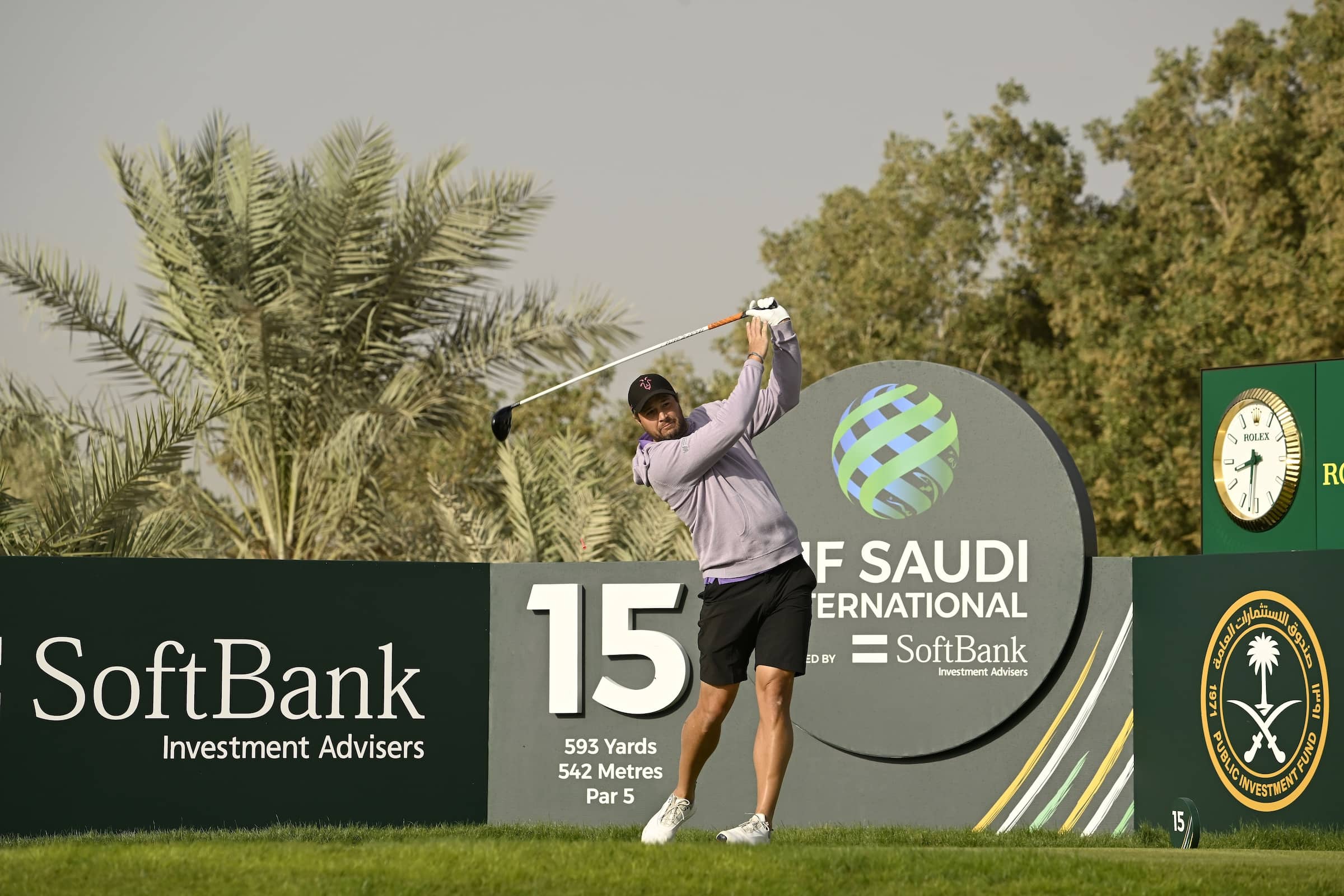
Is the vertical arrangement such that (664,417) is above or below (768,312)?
below

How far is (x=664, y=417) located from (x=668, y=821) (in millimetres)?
1660

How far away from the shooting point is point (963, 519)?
32.4 ft

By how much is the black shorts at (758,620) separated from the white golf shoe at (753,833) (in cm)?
56

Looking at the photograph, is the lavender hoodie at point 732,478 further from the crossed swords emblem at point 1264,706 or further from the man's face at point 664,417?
the crossed swords emblem at point 1264,706

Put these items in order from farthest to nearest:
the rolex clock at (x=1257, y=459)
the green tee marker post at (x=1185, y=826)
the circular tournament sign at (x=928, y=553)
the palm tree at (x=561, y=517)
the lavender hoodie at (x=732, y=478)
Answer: the palm tree at (x=561, y=517) < the rolex clock at (x=1257, y=459) < the circular tournament sign at (x=928, y=553) < the green tee marker post at (x=1185, y=826) < the lavender hoodie at (x=732, y=478)

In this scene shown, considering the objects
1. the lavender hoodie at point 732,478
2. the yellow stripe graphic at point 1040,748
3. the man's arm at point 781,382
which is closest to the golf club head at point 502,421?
the lavender hoodie at point 732,478

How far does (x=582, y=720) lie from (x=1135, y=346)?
2138 cm

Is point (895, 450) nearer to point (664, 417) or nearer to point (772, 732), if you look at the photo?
point (664, 417)

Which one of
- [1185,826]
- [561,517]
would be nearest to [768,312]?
[1185,826]

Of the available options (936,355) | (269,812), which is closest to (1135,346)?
(936,355)

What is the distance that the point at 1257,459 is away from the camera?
1259cm

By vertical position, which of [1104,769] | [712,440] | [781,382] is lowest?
[1104,769]

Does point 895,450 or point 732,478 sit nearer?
point 732,478

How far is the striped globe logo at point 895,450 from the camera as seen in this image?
9.95 meters
